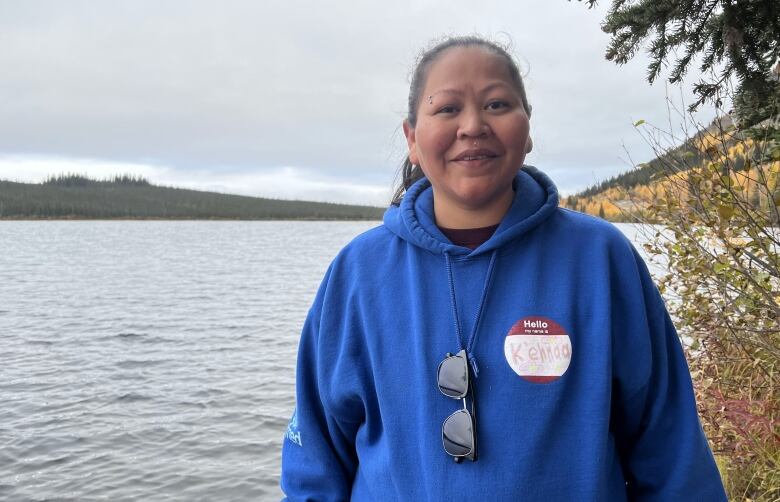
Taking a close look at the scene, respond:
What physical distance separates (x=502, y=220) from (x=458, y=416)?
22.3 inches

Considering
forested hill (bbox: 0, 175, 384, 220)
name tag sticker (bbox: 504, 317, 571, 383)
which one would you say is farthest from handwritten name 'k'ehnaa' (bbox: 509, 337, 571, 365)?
forested hill (bbox: 0, 175, 384, 220)

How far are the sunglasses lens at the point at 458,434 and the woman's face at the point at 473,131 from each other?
57 cm

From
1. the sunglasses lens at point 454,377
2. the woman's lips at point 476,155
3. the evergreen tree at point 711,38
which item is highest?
the evergreen tree at point 711,38

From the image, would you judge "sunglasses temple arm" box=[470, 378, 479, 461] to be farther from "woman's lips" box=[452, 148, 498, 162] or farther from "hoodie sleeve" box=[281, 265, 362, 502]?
"woman's lips" box=[452, 148, 498, 162]

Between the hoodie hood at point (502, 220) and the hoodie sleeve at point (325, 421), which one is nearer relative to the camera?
the hoodie hood at point (502, 220)

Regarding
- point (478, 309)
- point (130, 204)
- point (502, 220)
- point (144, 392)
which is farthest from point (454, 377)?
point (130, 204)

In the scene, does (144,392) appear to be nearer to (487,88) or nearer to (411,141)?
(411,141)

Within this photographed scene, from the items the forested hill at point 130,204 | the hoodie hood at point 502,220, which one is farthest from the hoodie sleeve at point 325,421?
the forested hill at point 130,204

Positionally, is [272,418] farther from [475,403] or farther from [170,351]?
[475,403]

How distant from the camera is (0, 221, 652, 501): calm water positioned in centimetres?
800

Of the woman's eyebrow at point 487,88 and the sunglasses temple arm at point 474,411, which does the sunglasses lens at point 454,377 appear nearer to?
the sunglasses temple arm at point 474,411

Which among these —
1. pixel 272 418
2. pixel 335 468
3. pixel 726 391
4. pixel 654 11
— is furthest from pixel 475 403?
pixel 272 418

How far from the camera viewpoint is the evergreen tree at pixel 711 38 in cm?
389

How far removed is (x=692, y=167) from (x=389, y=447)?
11.7 feet
